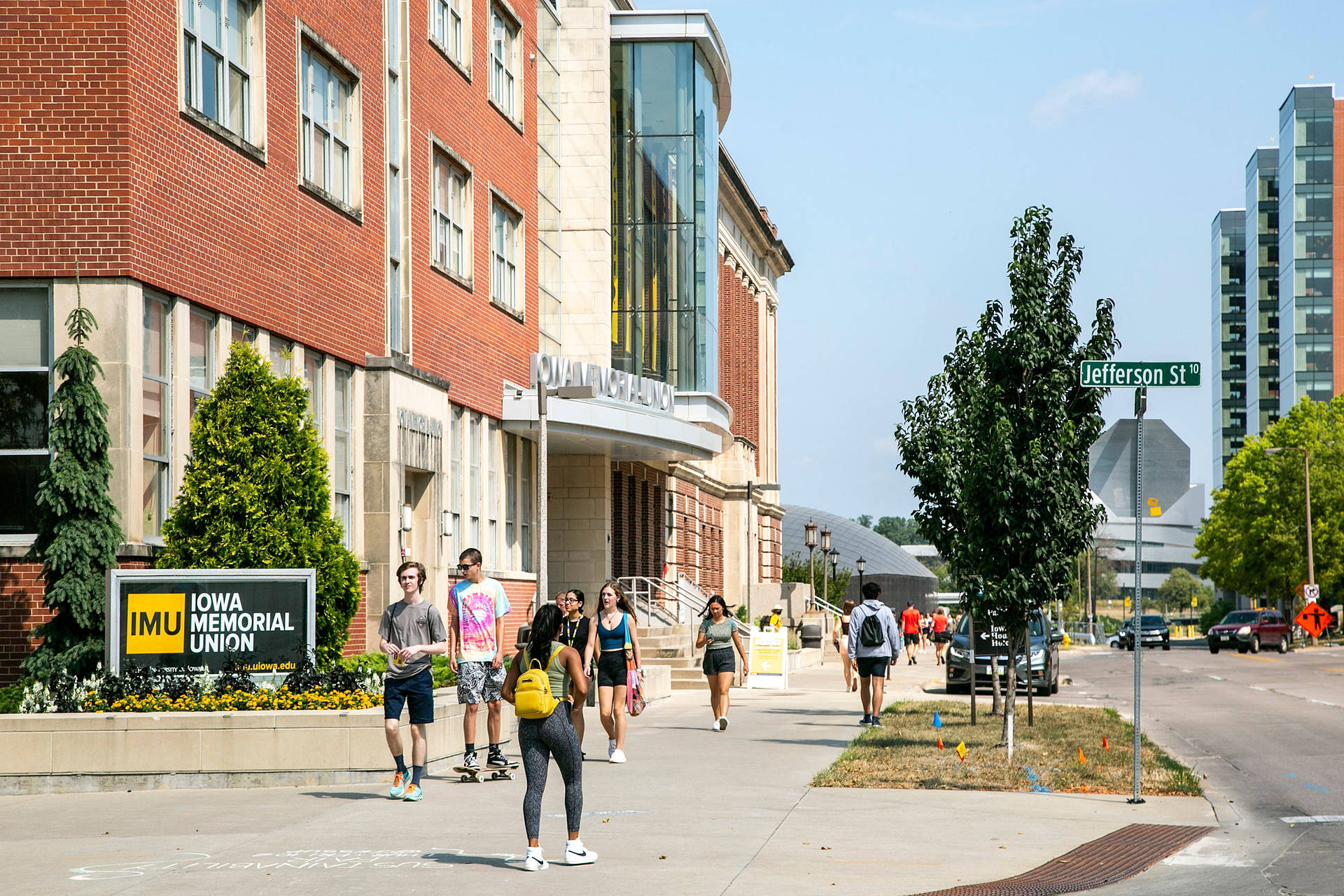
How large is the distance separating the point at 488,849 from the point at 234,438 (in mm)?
7067

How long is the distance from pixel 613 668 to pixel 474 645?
8.32 feet

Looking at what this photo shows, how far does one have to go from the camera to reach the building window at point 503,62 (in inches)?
1135

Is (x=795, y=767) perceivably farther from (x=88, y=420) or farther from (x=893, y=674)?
(x=893, y=674)

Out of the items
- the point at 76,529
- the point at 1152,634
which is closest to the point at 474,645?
the point at 76,529

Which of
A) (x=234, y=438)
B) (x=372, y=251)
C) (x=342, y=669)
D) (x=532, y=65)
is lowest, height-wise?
(x=342, y=669)

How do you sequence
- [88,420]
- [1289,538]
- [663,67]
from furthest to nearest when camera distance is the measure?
[1289,538] → [663,67] → [88,420]

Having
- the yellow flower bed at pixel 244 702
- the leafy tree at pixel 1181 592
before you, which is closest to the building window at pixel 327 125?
the yellow flower bed at pixel 244 702

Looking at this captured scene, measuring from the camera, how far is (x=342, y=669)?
49.9ft

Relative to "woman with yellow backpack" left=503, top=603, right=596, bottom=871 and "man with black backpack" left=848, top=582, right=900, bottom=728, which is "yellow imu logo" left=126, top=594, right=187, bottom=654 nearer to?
"woman with yellow backpack" left=503, top=603, right=596, bottom=871

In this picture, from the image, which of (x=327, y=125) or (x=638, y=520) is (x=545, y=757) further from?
(x=638, y=520)

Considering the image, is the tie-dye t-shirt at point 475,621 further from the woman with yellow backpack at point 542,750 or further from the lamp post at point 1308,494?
the lamp post at point 1308,494

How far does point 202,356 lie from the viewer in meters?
17.6

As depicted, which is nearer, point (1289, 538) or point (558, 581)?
point (558, 581)

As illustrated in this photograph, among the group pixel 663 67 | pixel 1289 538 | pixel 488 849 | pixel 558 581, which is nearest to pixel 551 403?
pixel 558 581
